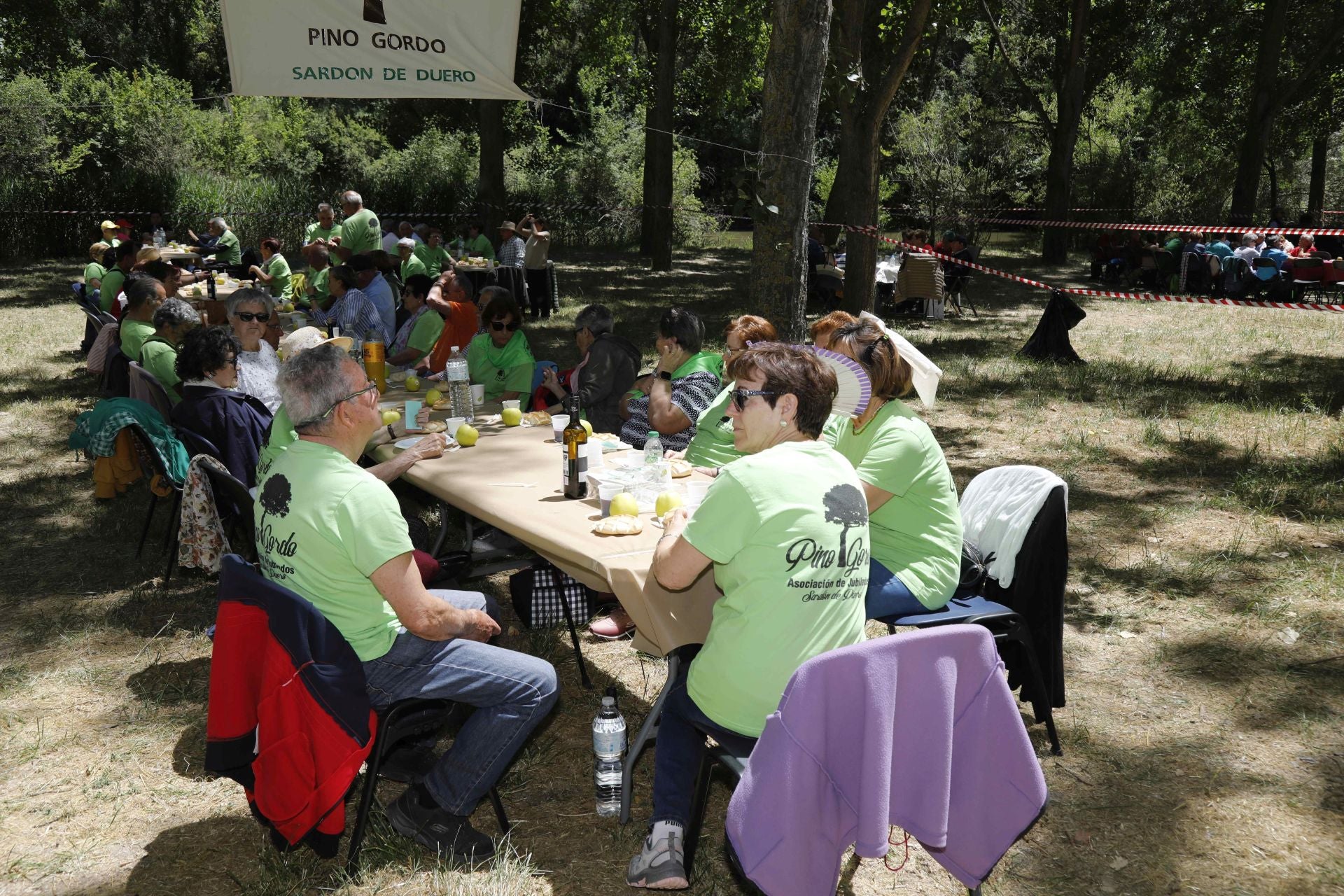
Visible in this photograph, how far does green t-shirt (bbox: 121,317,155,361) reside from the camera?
21.1 ft

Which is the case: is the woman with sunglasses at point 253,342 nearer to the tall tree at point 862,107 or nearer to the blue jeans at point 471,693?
the blue jeans at point 471,693

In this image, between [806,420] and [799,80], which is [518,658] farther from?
[799,80]

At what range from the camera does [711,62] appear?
69.2 feet

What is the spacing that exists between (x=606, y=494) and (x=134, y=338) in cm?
429

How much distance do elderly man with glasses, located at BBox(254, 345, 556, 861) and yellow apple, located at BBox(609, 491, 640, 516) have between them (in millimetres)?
580

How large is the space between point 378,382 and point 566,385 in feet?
3.89

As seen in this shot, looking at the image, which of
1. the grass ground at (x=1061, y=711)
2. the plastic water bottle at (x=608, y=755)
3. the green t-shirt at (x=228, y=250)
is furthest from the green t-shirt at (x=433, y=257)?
the plastic water bottle at (x=608, y=755)

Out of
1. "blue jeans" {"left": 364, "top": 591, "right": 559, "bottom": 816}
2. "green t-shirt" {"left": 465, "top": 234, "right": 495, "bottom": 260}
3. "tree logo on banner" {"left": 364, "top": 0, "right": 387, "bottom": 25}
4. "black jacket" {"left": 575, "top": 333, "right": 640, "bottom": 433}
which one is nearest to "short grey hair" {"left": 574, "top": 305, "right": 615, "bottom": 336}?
"black jacket" {"left": 575, "top": 333, "right": 640, "bottom": 433}

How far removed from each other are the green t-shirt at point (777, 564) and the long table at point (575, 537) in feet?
1.21

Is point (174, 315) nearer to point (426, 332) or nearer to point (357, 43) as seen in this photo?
point (426, 332)

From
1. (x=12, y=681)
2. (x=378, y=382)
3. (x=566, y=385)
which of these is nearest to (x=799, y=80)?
(x=566, y=385)

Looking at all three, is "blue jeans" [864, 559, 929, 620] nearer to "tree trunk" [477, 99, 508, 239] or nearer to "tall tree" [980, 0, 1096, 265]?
"tree trunk" [477, 99, 508, 239]

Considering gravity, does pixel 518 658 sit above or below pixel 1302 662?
above

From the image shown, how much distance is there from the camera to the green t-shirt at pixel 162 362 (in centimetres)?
587
